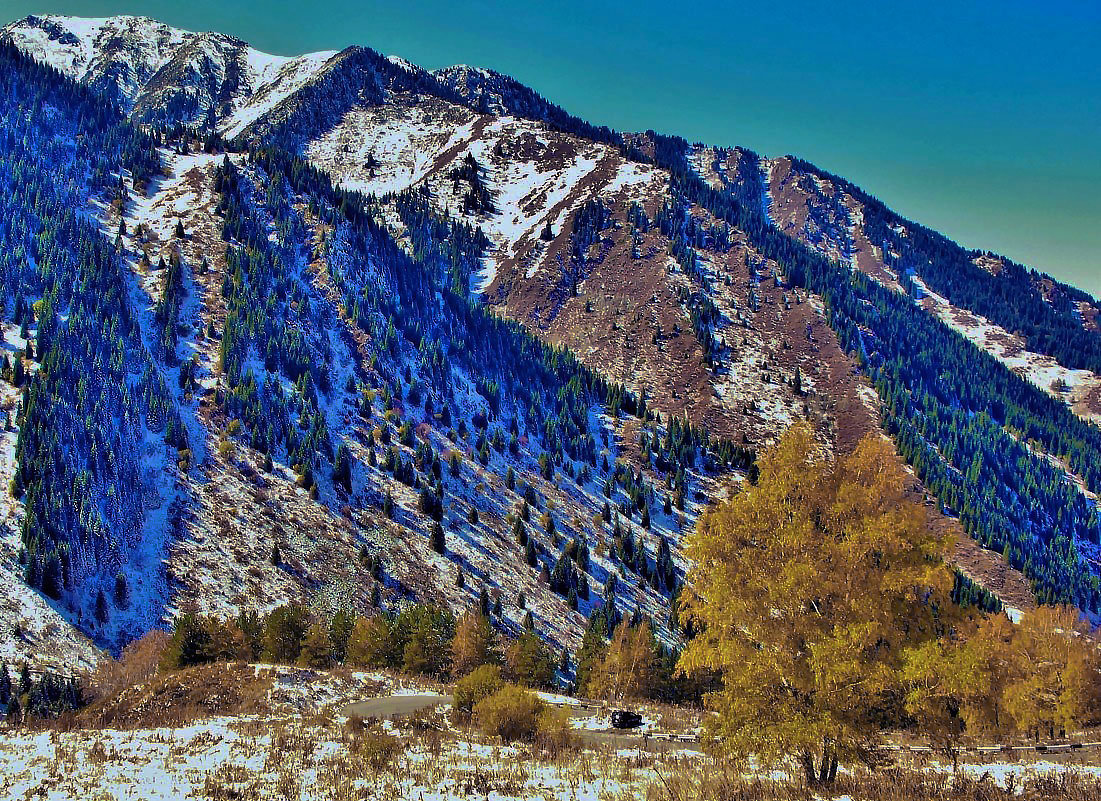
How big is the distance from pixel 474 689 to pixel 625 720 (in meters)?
8.37

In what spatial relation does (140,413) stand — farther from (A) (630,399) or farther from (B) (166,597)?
(A) (630,399)

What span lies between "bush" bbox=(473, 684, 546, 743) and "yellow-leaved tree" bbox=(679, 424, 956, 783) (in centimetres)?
968

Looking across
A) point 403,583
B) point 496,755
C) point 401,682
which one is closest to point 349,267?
point 403,583

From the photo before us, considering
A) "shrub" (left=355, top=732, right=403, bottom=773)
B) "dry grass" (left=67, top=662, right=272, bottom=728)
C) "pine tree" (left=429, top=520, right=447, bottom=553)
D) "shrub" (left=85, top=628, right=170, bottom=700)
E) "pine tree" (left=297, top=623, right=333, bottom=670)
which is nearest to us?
"shrub" (left=355, top=732, right=403, bottom=773)

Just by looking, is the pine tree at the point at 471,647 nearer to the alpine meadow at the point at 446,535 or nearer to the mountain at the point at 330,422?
the alpine meadow at the point at 446,535

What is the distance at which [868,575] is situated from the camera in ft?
46.4

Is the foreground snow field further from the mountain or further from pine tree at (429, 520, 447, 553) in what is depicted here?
pine tree at (429, 520, 447, 553)

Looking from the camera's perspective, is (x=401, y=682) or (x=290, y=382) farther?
(x=290, y=382)

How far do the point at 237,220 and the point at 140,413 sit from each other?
198 ft

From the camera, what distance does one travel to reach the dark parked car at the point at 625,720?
3045 centimetres

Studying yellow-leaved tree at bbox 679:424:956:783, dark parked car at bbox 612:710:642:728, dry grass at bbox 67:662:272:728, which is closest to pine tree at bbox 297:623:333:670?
dry grass at bbox 67:662:272:728

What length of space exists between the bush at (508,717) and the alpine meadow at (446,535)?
0.16m

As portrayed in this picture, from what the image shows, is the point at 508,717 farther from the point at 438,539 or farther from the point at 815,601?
the point at 438,539

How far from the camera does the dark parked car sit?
30453 millimetres
